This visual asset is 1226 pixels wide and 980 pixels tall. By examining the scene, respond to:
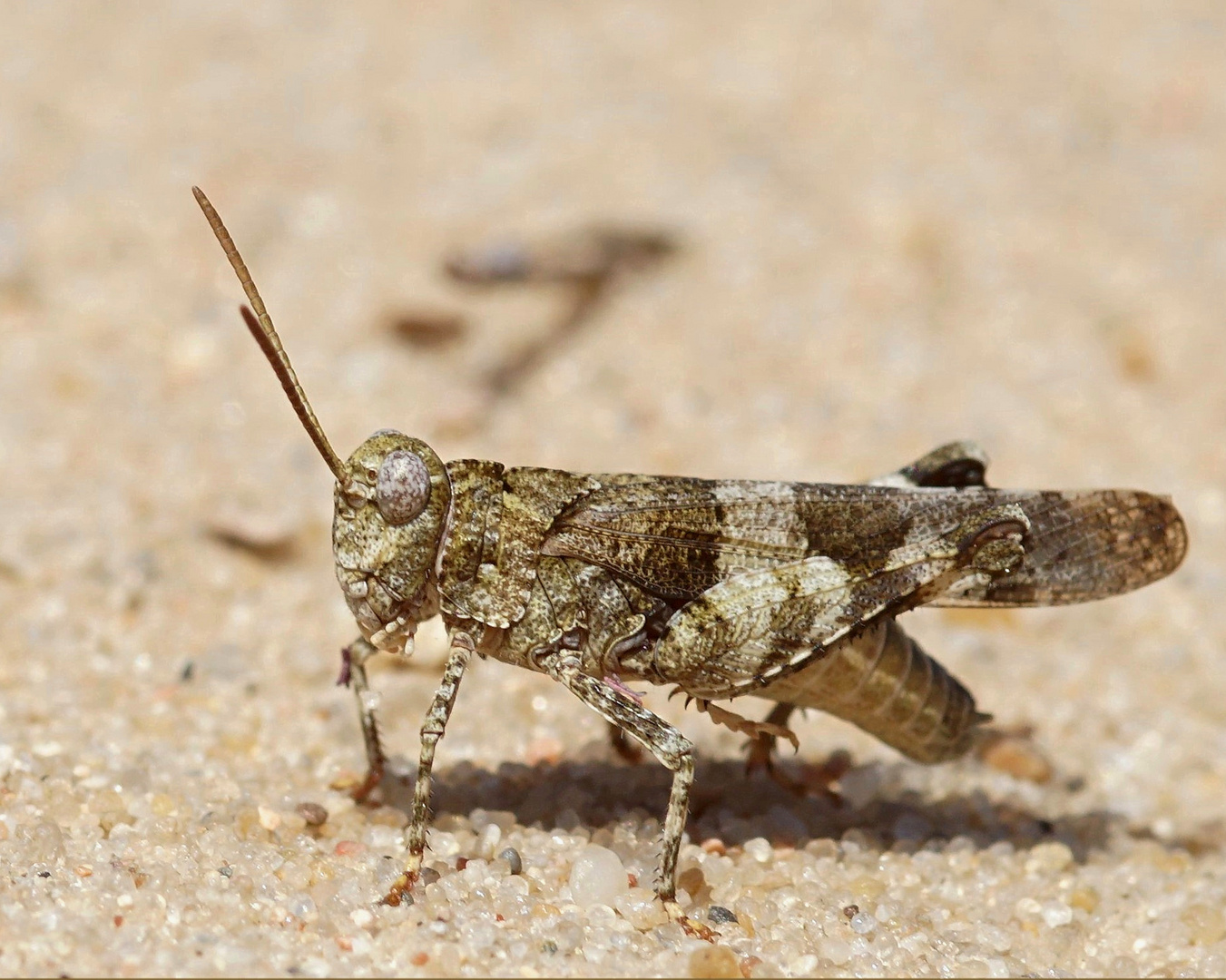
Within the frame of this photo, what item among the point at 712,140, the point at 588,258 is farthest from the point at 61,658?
the point at 712,140

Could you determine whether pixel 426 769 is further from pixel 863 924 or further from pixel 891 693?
pixel 891 693

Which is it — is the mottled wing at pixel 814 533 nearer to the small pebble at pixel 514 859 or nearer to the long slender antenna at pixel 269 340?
the long slender antenna at pixel 269 340

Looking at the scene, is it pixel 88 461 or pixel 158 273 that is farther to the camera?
pixel 158 273

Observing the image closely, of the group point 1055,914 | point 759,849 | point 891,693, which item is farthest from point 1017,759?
point 759,849

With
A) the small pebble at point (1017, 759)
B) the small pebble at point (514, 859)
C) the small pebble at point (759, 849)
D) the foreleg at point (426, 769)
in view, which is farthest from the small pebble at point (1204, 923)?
the foreleg at point (426, 769)

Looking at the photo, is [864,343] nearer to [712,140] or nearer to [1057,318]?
[1057,318]

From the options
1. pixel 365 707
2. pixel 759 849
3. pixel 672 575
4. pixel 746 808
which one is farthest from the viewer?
pixel 746 808
